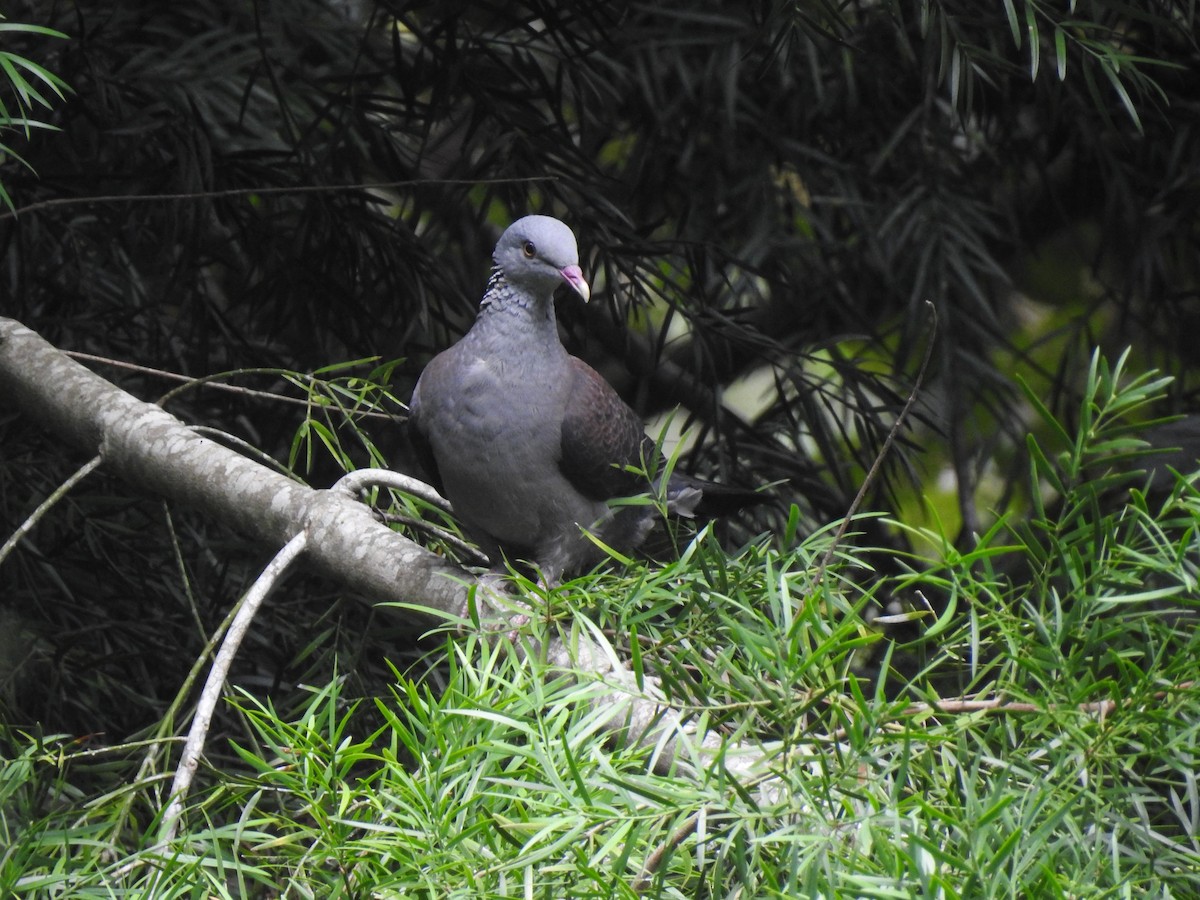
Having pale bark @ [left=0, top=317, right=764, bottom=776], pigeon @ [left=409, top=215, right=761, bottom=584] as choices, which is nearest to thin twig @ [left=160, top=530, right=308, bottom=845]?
pale bark @ [left=0, top=317, right=764, bottom=776]

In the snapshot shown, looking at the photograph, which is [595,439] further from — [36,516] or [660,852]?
[660,852]

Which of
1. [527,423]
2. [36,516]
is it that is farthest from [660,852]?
[527,423]

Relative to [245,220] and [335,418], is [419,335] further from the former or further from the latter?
[245,220]

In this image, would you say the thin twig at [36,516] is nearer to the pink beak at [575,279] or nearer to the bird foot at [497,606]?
the bird foot at [497,606]

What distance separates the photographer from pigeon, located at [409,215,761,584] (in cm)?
204

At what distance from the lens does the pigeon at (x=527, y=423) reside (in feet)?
6.70

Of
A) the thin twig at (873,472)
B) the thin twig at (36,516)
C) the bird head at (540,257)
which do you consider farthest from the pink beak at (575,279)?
the thin twig at (873,472)

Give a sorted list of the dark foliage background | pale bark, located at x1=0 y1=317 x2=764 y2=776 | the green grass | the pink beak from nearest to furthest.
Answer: the green grass, pale bark, located at x1=0 y1=317 x2=764 y2=776, the pink beak, the dark foliage background

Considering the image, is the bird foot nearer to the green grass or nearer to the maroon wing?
the green grass

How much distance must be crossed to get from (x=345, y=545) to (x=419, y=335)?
3.91 ft

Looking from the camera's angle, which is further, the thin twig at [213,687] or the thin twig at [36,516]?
the thin twig at [36,516]

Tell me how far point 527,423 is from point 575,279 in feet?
0.84

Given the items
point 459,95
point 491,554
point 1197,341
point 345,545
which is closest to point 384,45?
point 459,95

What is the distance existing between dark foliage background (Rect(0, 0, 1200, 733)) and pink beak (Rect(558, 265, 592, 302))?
21 cm
